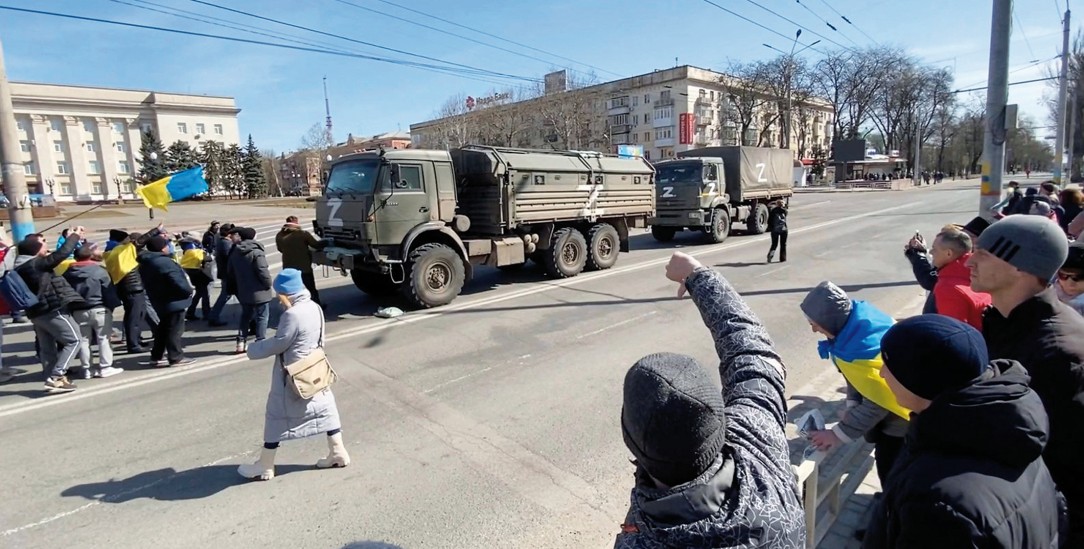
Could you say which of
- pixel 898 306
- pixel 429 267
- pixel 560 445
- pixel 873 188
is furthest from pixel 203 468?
pixel 873 188

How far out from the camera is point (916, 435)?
1462mm

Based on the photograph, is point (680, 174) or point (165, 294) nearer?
A: point (165, 294)

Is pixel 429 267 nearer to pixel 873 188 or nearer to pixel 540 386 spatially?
pixel 540 386

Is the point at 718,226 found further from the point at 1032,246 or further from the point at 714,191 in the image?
the point at 1032,246

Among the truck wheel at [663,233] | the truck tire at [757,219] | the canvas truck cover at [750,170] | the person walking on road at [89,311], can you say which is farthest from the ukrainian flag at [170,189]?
the truck tire at [757,219]

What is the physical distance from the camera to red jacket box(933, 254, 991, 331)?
314 centimetres

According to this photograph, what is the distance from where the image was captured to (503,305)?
9.41 m

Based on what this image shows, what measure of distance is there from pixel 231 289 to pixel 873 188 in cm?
5919

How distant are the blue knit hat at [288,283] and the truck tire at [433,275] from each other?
4.78 meters

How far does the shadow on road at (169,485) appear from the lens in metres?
3.88

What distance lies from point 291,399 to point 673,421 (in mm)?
3515

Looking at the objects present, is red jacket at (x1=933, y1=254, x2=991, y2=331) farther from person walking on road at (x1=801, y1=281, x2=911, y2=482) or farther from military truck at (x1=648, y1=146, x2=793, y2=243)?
military truck at (x1=648, y1=146, x2=793, y2=243)

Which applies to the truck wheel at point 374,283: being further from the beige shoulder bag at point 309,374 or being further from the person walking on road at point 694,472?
the person walking on road at point 694,472

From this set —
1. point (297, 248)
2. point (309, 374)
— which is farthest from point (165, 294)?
point (309, 374)
